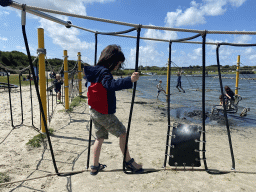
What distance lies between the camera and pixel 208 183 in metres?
2.43

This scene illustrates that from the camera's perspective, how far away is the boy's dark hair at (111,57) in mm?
2280

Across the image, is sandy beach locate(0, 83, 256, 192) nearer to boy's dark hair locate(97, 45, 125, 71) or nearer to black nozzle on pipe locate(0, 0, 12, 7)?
boy's dark hair locate(97, 45, 125, 71)

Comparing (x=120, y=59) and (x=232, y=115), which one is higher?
(x=120, y=59)

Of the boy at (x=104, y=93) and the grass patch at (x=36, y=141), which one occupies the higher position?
the boy at (x=104, y=93)

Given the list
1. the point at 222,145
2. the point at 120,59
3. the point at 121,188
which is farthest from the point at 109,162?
the point at 222,145

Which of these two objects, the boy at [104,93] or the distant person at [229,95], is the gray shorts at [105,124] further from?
the distant person at [229,95]

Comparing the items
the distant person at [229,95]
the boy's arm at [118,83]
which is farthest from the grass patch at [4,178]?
the distant person at [229,95]

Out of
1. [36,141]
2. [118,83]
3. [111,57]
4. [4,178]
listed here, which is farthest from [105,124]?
[36,141]

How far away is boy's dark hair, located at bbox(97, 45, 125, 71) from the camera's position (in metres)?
2.28

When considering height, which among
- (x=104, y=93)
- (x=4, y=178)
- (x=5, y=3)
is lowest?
(x=4, y=178)

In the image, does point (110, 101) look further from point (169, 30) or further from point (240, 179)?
point (240, 179)

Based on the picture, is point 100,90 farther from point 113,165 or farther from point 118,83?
point 113,165

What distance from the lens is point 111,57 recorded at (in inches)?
89.6

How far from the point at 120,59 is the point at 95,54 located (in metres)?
0.87
